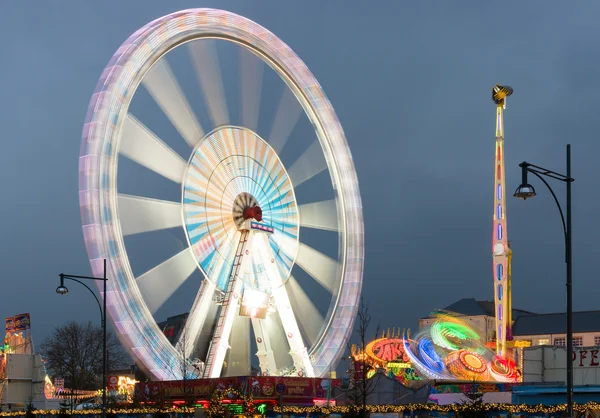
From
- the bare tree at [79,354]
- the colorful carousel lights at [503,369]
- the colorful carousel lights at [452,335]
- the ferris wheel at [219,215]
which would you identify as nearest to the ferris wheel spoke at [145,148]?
the ferris wheel at [219,215]

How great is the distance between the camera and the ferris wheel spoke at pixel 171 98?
30.2 metres

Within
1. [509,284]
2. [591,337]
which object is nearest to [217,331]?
[509,284]

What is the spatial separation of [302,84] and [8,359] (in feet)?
73.1

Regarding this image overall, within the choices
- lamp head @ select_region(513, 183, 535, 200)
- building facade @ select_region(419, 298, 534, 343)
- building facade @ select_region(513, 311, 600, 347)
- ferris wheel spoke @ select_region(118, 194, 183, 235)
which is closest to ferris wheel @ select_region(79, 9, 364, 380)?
ferris wheel spoke @ select_region(118, 194, 183, 235)

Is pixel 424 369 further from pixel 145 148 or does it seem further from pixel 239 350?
pixel 145 148

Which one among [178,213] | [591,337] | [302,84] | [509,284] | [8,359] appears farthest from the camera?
[591,337]

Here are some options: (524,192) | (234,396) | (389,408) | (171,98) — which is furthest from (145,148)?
(524,192)

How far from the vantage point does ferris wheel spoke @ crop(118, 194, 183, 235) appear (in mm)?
28828

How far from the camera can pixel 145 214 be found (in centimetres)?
2952

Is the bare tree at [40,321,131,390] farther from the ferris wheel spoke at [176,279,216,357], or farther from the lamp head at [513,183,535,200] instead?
the lamp head at [513,183,535,200]

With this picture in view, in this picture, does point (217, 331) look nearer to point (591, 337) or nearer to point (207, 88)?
point (207, 88)

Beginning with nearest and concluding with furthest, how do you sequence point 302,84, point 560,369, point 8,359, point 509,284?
point 302,84
point 560,369
point 8,359
point 509,284

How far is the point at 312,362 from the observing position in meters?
36.4

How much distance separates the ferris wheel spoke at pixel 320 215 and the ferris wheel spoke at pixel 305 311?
2610 mm
